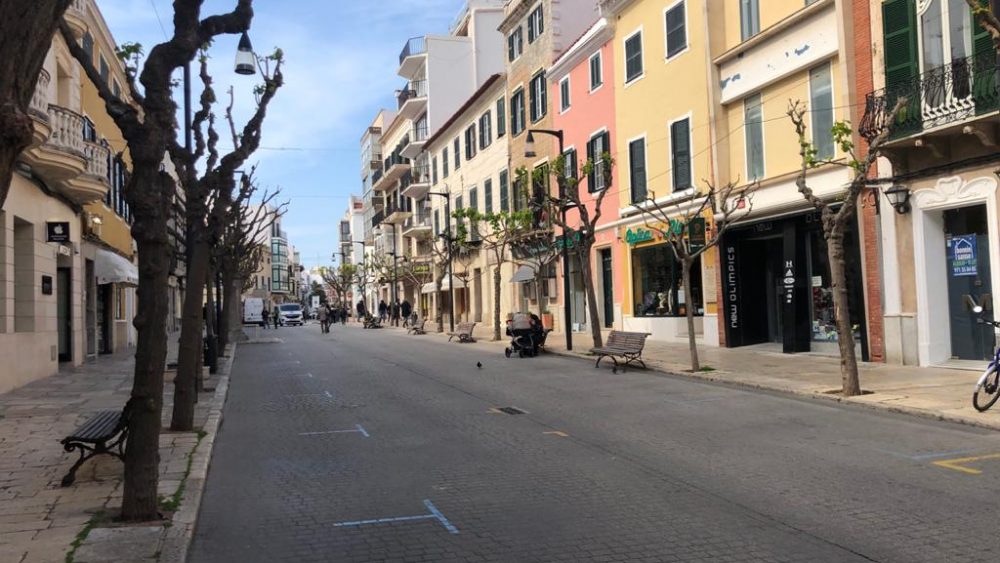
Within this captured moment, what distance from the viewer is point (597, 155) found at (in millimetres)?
26766

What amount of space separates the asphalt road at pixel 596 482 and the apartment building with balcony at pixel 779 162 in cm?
634

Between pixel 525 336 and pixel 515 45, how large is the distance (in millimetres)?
18197

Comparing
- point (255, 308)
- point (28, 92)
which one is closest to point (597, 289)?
point (28, 92)

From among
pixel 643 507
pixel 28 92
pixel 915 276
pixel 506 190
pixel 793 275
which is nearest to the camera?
pixel 28 92

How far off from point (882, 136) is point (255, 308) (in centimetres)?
5614

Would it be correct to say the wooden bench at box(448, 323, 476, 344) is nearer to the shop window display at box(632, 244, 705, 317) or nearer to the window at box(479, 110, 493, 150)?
the shop window display at box(632, 244, 705, 317)

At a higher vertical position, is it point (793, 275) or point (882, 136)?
point (882, 136)

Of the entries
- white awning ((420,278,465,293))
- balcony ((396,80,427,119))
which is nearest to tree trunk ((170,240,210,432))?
white awning ((420,278,465,293))

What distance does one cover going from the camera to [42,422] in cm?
1050

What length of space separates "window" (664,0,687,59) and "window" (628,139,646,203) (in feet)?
9.80

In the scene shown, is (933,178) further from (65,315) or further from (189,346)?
(65,315)

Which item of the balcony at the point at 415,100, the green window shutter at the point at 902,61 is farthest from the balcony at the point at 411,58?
the green window shutter at the point at 902,61

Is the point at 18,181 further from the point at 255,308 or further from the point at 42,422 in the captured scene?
the point at 255,308

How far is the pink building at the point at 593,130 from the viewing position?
85.9 feet
